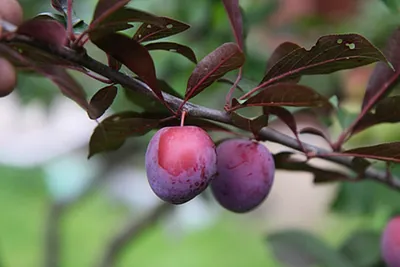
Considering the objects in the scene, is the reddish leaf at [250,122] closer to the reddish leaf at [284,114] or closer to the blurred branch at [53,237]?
the reddish leaf at [284,114]

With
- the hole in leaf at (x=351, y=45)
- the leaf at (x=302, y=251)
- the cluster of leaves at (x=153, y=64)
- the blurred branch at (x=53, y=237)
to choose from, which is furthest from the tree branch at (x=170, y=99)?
the blurred branch at (x=53, y=237)

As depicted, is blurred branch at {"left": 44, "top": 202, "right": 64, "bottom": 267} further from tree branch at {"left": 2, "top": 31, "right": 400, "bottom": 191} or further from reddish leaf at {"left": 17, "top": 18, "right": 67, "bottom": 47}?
reddish leaf at {"left": 17, "top": 18, "right": 67, "bottom": 47}

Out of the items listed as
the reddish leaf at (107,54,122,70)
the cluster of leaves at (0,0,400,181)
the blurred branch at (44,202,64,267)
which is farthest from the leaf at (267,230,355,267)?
the blurred branch at (44,202,64,267)

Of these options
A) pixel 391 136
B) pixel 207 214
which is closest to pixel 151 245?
pixel 207 214

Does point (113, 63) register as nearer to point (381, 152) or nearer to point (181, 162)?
point (181, 162)

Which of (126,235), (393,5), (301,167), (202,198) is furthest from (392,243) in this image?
(126,235)

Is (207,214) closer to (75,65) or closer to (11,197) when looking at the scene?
(11,197)
